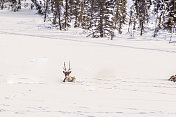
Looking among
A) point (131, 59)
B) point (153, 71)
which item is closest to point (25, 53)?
point (131, 59)

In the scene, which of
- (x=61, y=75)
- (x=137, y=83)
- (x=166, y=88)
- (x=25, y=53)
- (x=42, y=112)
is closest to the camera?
(x=42, y=112)

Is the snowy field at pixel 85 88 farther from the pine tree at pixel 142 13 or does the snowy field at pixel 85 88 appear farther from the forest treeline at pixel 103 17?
the pine tree at pixel 142 13

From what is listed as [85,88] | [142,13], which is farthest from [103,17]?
[142,13]

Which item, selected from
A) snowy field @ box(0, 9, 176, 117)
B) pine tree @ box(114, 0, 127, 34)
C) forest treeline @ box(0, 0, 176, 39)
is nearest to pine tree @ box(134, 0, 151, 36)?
forest treeline @ box(0, 0, 176, 39)

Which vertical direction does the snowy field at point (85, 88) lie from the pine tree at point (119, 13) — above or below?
below

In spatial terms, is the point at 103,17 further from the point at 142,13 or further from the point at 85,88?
the point at 142,13

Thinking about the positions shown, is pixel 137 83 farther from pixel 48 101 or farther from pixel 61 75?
pixel 48 101

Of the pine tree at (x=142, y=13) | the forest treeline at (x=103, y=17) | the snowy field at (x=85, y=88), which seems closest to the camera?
the snowy field at (x=85, y=88)

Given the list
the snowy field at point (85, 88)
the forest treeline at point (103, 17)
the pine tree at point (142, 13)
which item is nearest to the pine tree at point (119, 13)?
the forest treeline at point (103, 17)

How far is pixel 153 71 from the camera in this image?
1397cm

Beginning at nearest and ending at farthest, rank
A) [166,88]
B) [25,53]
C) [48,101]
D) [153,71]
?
[48,101]
[166,88]
[153,71]
[25,53]

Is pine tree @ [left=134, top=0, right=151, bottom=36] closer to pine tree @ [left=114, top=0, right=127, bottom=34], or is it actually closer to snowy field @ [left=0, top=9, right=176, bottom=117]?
pine tree @ [left=114, top=0, right=127, bottom=34]

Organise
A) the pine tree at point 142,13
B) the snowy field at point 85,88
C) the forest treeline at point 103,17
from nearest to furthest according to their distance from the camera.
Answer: the snowy field at point 85,88
the forest treeline at point 103,17
the pine tree at point 142,13

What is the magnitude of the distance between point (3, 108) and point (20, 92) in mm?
1631
